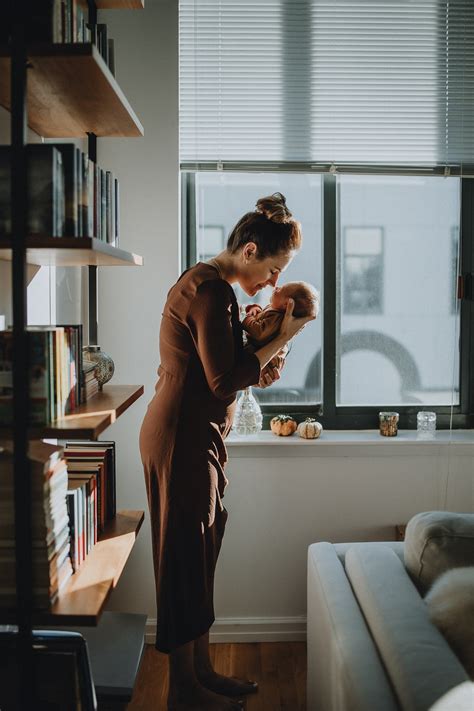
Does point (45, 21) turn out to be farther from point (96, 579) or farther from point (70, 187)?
point (96, 579)

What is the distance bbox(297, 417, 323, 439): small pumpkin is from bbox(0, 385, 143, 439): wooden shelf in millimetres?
1169

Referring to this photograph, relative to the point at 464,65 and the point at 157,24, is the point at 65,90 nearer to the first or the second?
the point at 157,24

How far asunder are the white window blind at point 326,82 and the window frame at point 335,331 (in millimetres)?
179

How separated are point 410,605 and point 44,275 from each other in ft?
4.70

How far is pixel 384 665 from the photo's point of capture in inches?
52.8

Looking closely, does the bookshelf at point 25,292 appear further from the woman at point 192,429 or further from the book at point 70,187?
the woman at point 192,429

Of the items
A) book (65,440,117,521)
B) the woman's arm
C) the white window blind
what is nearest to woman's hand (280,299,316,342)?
the woman's arm

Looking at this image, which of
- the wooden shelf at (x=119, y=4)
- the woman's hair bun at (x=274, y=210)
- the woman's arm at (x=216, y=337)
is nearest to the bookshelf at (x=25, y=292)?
the woman's arm at (x=216, y=337)

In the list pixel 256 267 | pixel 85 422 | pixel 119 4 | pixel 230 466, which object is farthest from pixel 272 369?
pixel 119 4

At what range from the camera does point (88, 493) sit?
1.71 m

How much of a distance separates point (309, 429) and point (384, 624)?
1359 mm

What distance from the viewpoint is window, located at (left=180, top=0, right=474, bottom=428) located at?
2701 mm

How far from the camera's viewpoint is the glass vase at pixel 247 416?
9.05ft

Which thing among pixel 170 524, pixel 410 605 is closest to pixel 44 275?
pixel 170 524
